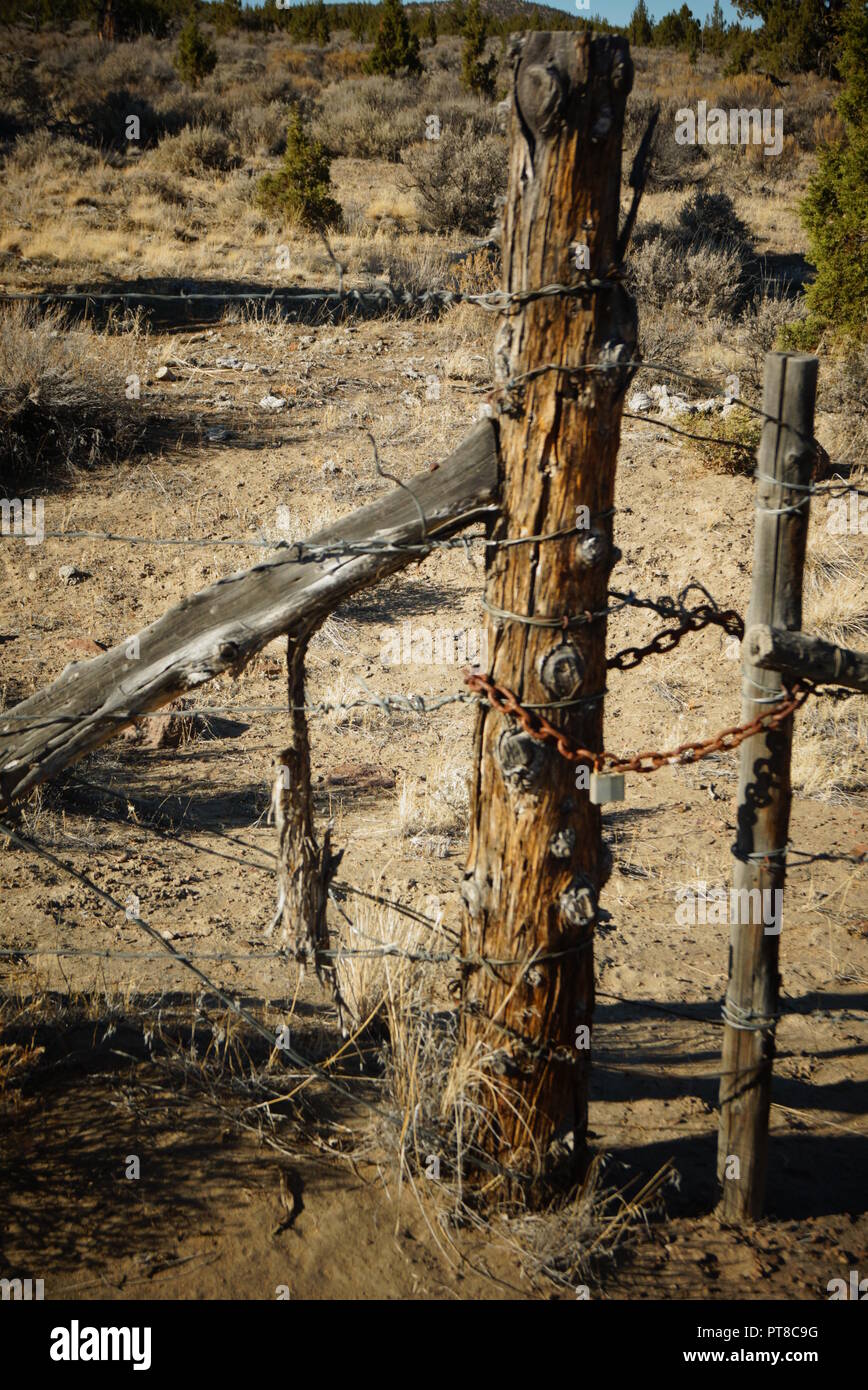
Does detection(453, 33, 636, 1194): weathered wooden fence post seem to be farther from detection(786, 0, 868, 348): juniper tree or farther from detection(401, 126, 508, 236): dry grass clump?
detection(401, 126, 508, 236): dry grass clump

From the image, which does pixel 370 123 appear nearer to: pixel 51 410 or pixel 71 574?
pixel 51 410

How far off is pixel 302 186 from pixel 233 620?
14474 mm

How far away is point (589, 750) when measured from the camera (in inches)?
104

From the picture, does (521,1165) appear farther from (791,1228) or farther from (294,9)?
(294,9)

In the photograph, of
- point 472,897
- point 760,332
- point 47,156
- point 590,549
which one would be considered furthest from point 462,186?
point 472,897

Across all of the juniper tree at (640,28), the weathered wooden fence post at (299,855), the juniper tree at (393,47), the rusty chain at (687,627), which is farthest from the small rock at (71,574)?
the juniper tree at (640,28)

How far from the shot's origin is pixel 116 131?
872 inches

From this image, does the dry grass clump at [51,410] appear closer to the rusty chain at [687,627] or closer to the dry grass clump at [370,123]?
the rusty chain at [687,627]

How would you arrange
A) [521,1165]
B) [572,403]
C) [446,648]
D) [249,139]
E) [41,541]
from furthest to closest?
[249,139] → [41,541] → [446,648] → [521,1165] → [572,403]

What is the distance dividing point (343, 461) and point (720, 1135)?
23.7ft

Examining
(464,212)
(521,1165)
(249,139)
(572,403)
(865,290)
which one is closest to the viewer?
(572,403)

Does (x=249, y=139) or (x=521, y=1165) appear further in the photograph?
(x=249, y=139)

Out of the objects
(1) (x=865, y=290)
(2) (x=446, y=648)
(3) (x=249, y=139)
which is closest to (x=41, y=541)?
(2) (x=446, y=648)

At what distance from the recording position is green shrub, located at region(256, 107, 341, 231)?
49.2 ft
